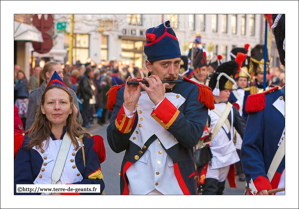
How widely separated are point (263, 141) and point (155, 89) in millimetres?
877

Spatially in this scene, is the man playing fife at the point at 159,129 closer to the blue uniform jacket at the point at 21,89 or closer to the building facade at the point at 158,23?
the building facade at the point at 158,23

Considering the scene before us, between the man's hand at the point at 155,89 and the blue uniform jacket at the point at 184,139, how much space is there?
183 millimetres

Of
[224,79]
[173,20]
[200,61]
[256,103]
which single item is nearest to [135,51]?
[200,61]

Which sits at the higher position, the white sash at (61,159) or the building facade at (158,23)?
the building facade at (158,23)

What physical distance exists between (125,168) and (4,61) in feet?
3.82

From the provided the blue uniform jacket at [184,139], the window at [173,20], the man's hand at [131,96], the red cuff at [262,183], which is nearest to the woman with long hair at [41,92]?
the window at [173,20]

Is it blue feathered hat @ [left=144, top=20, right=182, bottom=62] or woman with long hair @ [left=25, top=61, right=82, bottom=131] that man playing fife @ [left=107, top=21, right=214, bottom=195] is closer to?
blue feathered hat @ [left=144, top=20, right=182, bottom=62]

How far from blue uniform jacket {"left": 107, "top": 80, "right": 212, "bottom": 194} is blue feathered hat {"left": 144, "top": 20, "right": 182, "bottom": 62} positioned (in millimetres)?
256

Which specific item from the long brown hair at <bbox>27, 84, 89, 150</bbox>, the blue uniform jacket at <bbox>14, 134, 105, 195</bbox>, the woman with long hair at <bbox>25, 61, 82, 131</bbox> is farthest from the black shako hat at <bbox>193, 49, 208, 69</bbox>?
the blue uniform jacket at <bbox>14, 134, 105, 195</bbox>

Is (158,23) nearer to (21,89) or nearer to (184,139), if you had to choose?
(184,139)

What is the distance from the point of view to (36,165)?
11.4 ft

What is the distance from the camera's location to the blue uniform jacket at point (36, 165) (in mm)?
3431

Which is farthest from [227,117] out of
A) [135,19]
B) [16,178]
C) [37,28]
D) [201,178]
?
[37,28]

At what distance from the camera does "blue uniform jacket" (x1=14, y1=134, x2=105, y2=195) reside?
3.43 metres
